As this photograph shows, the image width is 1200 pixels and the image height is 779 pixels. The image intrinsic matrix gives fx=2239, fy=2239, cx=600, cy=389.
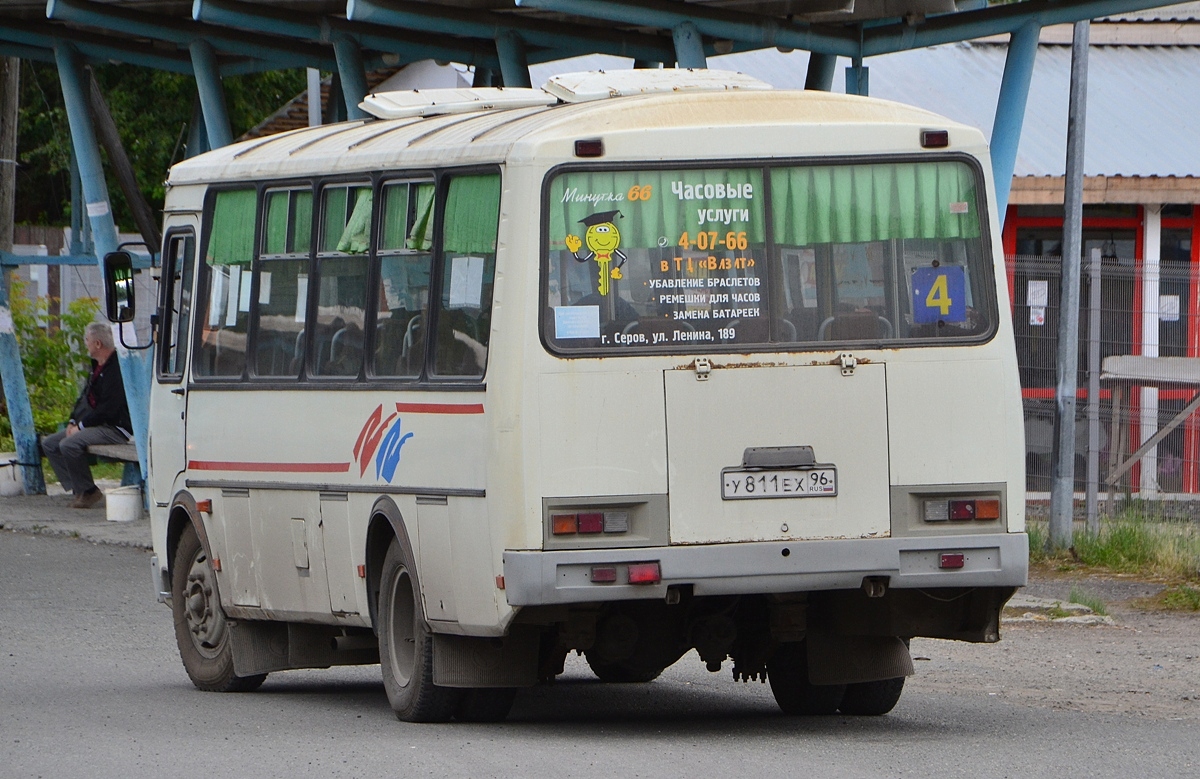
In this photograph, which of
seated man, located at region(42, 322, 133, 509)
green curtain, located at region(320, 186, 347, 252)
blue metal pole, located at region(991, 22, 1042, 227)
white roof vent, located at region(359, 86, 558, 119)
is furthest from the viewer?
seated man, located at region(42, 322, 133, 509)

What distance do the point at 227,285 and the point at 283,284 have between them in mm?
745

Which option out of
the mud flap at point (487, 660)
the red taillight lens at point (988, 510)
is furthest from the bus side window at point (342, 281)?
the red taillight lens at point (988, 510)

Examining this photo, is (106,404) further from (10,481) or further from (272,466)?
(272,466)

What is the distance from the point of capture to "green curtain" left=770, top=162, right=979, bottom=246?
9211mm

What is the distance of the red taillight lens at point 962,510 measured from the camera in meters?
9.11

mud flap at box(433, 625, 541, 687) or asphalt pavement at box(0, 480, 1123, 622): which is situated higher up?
mud flap at box(433, 625, 541, 687)

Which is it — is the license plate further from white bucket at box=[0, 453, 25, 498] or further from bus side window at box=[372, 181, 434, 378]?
white bucket at box=[0, 453, 25, 498]

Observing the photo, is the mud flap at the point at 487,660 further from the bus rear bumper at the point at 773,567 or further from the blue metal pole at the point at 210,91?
the blue metal pole at the point at 210,91

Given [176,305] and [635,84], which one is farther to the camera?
[176,305]

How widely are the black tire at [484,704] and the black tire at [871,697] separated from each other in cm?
164

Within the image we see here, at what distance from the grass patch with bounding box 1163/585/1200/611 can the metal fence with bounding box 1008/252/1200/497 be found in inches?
104

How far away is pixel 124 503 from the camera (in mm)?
21719

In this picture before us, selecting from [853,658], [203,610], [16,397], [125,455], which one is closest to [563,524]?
[853,658]

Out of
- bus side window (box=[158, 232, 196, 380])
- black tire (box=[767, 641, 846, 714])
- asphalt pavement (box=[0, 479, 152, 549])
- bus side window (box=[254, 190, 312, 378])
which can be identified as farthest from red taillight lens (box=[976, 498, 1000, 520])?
asphalt pavement (box=[0, 479, 152, 549])
